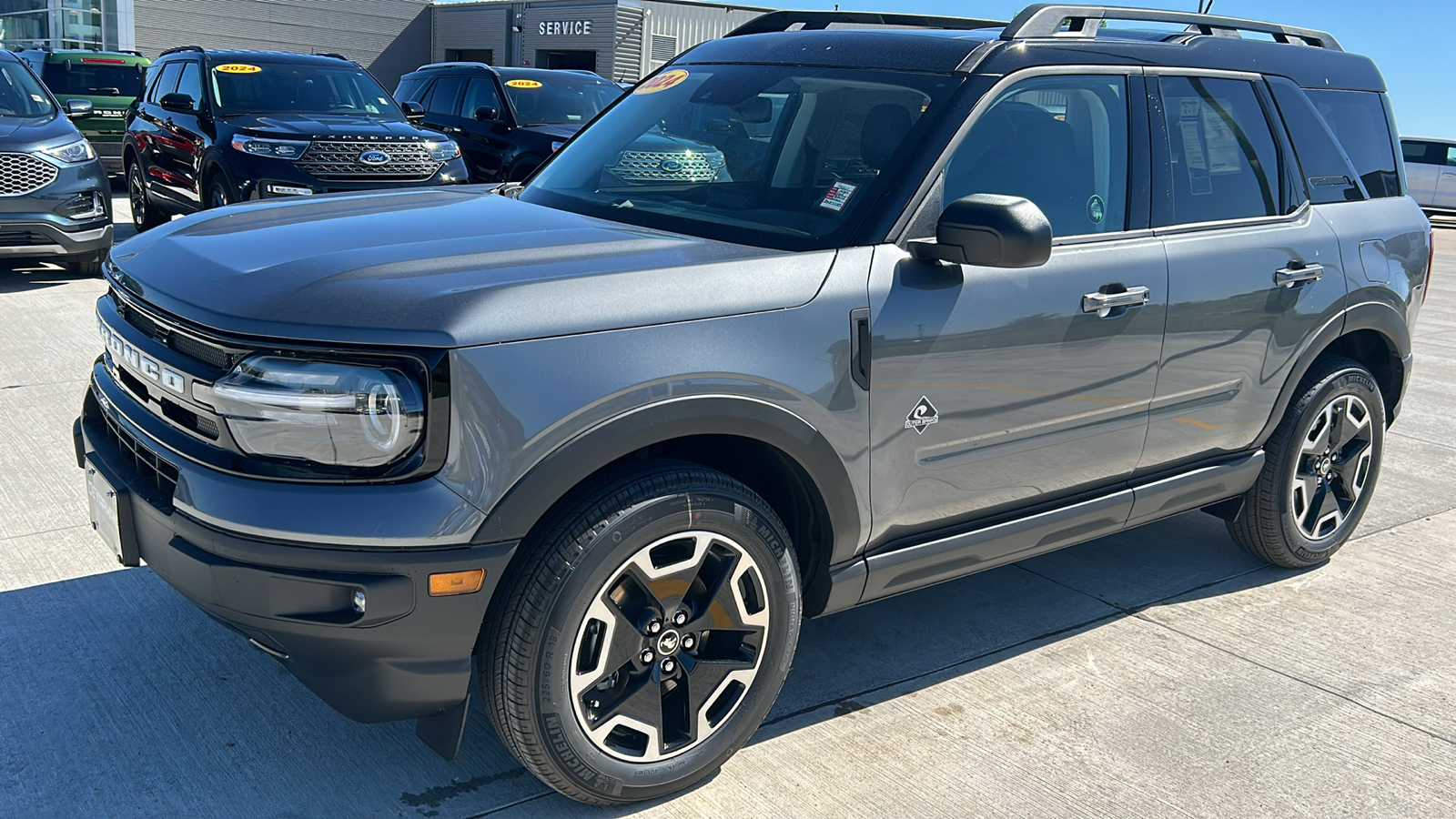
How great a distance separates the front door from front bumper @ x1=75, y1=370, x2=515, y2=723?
1136mm

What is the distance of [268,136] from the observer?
32.8 ft

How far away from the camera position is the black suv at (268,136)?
992 centimetres

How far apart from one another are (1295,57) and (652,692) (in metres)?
3.37

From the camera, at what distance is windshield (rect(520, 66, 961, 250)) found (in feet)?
10.9

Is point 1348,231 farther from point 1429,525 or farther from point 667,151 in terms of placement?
point 667,151

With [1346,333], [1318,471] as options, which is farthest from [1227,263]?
[1318,471]

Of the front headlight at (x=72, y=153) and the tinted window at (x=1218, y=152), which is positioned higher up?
the tinted window at (x=1218, y=152)

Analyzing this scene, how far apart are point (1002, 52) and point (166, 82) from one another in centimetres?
1048

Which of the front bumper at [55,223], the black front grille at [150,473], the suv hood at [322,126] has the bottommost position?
the front bumper at [55,223]

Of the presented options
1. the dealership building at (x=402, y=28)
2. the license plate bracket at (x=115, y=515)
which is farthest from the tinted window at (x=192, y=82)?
the dealership building at (x=402, y=28)

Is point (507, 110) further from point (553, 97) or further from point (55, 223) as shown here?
point (55, 223)

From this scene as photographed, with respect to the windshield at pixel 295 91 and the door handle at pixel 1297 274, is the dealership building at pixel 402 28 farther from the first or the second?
the door handle at pixel 1297 274

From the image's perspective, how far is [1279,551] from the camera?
4629mm

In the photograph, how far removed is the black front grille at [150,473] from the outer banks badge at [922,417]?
68.5 inches
